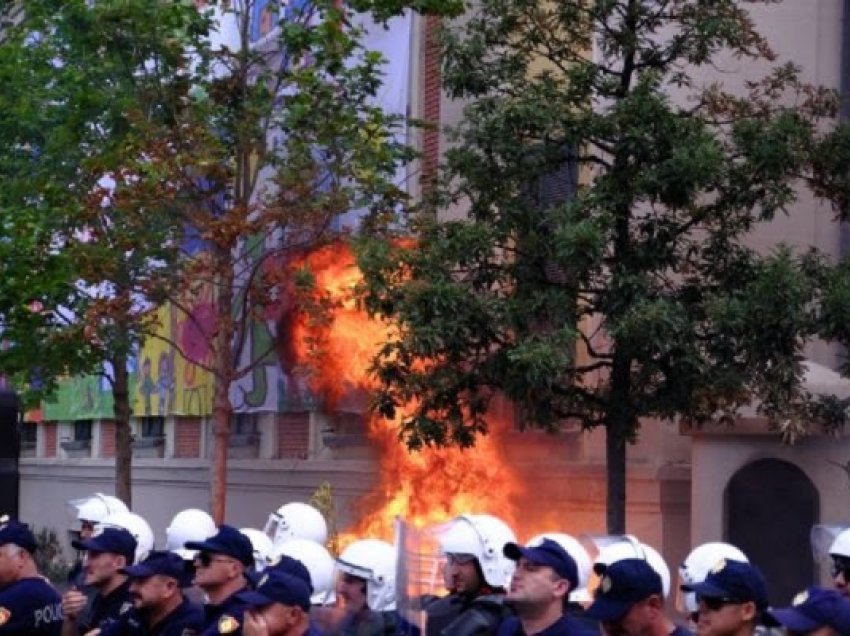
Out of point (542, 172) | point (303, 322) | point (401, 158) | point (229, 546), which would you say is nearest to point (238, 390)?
point (303, 322)

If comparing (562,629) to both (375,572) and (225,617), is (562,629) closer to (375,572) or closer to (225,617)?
(225,617)

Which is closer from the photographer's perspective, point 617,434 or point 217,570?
point 217,570

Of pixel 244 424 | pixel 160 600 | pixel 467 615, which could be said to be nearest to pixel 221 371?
pixel 244 424

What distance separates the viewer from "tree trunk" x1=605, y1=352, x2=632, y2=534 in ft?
46.1

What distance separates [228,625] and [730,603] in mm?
1941

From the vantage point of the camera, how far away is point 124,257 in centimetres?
1897

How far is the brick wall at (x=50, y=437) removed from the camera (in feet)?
115

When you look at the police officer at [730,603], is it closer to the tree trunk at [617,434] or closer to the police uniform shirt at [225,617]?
the police uniform shirt at [225,617]

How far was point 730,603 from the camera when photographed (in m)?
6.35

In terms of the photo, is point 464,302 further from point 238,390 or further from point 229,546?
point 238,390

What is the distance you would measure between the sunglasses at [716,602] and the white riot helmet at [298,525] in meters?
4.37

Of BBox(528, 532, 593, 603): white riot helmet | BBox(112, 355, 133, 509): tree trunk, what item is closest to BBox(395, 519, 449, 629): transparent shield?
BBox(528, 532, 593, 603): white riot helmet

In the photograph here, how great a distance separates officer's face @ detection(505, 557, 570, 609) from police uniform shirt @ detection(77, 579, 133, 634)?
2706mm

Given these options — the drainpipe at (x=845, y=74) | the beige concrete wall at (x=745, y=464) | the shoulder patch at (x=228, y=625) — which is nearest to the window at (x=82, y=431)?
the drainpipe at (x=845, y=74)
